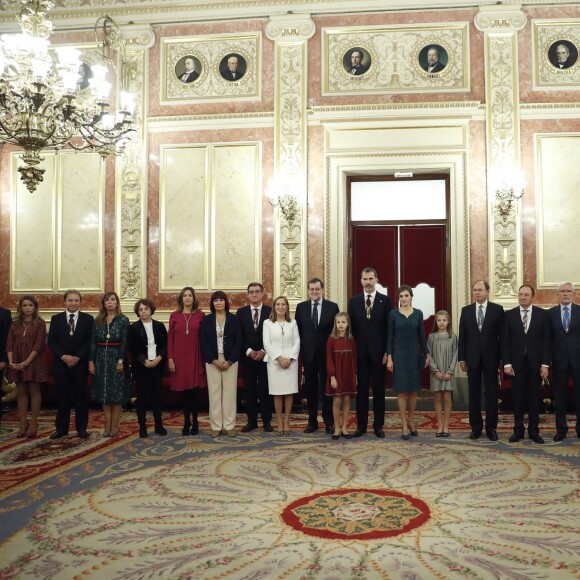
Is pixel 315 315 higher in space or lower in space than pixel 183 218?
lower

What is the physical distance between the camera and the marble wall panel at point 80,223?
910 cm

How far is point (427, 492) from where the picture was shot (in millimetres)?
4156

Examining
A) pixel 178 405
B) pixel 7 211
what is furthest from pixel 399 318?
pixel 7 211

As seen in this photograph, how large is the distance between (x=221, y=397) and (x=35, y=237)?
4.65 metres

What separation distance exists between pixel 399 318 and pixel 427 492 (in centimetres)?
214

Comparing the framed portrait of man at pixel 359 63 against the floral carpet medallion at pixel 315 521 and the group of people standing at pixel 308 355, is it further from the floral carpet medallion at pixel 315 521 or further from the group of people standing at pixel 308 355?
the floral carpet medallion at pixel 315 521

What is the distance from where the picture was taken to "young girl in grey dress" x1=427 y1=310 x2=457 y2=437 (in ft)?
19.8

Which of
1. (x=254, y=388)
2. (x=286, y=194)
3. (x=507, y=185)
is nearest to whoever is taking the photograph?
(x=254, y=388)

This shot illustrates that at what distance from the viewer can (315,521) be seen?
357cm

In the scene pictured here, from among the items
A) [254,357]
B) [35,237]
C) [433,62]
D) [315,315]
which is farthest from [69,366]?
[433,62]

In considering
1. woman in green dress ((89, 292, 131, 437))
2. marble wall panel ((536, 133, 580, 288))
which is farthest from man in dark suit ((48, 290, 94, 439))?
marble wall panel ((536, 133, 580, 288))

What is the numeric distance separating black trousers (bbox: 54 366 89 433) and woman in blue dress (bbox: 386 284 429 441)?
9.77ft

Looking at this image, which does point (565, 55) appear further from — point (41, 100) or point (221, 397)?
A: point (41, 100)

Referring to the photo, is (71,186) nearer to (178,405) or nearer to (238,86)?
(238,86)
